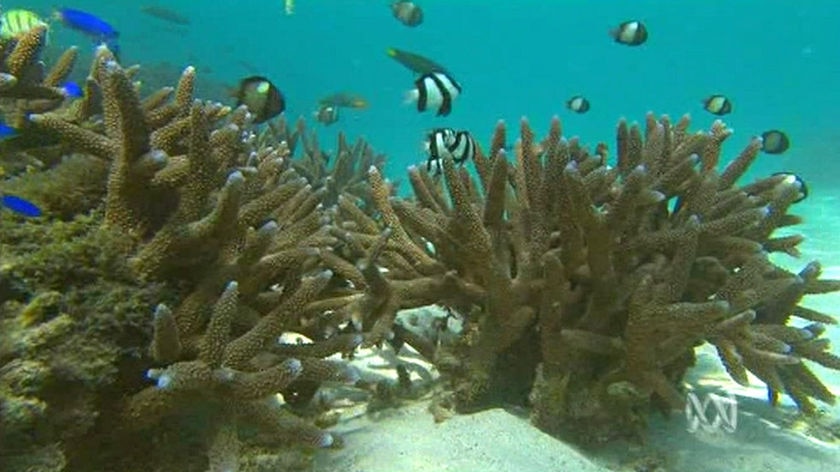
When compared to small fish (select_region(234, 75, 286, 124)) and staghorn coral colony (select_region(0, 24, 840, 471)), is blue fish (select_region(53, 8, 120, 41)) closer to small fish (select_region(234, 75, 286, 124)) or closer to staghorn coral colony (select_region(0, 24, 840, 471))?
small fish (select_region(234, 75, 286, 124))

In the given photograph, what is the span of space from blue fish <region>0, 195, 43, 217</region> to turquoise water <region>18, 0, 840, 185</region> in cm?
3959

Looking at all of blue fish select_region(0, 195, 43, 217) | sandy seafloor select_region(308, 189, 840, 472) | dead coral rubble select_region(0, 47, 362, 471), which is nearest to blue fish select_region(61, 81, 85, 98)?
dead coral rubble select_region(0, 47, 362, 471)

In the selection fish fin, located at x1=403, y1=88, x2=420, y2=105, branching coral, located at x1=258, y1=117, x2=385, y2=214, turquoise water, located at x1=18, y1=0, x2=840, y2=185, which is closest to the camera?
fish fin, located at x1=403, y1=88, x2=420, y2=105

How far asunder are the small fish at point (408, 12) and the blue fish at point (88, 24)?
4.15m

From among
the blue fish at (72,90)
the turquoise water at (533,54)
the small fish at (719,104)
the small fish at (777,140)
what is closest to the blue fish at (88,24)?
the blue fish at (72,90)

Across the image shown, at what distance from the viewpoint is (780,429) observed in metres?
3.91

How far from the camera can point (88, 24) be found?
19.5 ft

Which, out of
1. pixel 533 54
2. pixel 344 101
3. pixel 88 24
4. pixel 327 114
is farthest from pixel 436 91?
pixel 533 54

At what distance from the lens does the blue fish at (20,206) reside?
2.32 metres

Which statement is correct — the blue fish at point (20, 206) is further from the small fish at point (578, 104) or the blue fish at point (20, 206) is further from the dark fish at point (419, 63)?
the small fish at point (578, 104)

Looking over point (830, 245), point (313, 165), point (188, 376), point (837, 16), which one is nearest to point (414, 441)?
point (188, 376)

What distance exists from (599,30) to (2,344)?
130983 mm

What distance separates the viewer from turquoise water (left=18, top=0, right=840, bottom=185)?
6706 centimetres

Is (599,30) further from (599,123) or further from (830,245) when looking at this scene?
(830,245)
